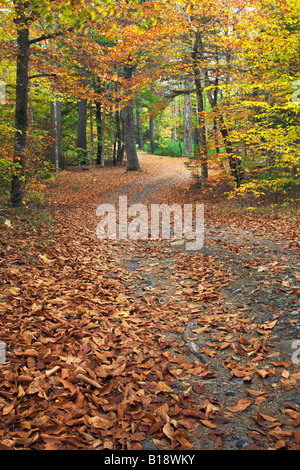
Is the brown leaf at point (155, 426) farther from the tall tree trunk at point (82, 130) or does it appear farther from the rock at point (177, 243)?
the tall tree trunk at point (82, 130)

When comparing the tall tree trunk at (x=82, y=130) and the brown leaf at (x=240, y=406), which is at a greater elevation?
the tall tree trunk at (x=82, y=130)

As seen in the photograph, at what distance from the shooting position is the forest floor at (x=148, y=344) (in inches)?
92.1

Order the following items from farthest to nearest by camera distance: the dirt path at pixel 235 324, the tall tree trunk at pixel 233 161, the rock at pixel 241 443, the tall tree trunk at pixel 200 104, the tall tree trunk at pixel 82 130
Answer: the tall tree trunk at pixel 82 130 → the tall tree trunk at pixel 233 161 → the tall tree trunk at pixel 200 104 → the dirt path at pixel 235 324 → the rock at pixel 241 443

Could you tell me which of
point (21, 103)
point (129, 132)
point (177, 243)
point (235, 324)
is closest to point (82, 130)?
point (129, 132)

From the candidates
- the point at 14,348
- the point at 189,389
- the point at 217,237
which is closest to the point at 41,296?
the point at 14,348

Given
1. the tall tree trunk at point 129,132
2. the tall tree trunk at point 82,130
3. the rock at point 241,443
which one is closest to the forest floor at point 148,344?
the rock at point 241,443

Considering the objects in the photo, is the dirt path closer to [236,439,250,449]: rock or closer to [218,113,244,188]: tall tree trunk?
[236,439,250,449]: rock

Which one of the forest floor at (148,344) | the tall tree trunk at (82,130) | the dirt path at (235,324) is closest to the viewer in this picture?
the forest floor at (148,344)

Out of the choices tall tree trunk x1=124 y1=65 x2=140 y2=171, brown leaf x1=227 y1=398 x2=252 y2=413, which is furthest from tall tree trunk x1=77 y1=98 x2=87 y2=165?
brown leaf x1=227 y1=398 x2=252 y2=413

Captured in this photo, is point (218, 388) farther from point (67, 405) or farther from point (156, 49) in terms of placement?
point (156, 49)

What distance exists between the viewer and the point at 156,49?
11234mm

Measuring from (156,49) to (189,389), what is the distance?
11.9 m

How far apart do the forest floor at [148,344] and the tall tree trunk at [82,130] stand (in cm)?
1504

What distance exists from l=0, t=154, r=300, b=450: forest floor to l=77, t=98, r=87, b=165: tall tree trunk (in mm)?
15041
